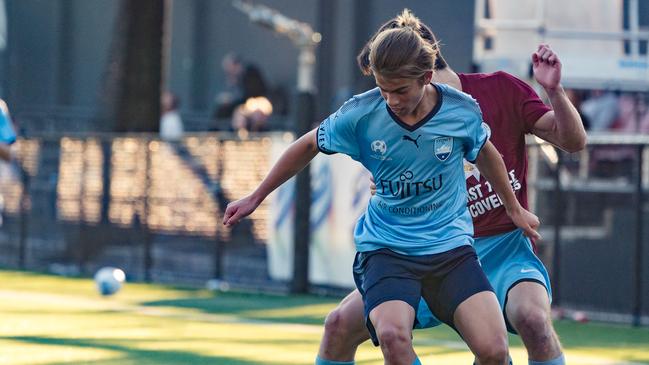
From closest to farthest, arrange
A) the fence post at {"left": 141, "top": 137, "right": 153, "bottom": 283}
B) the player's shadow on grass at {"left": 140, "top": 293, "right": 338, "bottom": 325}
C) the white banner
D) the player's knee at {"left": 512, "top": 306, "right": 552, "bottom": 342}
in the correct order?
the player's knee at {"left": 512, "top": 306, "right": 552, "bottom": 342}
the player's shadow on grass at {"left": 140, "top": 293, "right": 338, "bottom": 325}
the white banner
the fence post at {"left": 141, "top": 137, "right": 153, "bottom": 283}

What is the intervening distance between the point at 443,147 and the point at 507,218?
2.79 ft

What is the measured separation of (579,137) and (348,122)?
1110 millimetres

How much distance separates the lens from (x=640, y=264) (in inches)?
477

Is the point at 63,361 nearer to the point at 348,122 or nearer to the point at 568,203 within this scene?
the point at 348,122

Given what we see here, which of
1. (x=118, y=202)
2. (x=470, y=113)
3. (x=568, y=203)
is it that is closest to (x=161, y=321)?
(x=568, y=203)

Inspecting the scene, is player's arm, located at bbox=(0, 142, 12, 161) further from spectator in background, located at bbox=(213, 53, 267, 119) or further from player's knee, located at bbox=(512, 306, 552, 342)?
spectator in background, located at bbox=(213, 53, 267, 119)

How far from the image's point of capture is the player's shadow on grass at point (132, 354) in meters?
9.12

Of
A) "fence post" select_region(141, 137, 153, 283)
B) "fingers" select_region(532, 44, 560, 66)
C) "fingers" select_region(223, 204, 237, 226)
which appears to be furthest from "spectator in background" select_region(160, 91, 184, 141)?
"fingers" select_region(532, 44, 560, 66)

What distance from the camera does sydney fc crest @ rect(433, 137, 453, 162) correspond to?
6113mm

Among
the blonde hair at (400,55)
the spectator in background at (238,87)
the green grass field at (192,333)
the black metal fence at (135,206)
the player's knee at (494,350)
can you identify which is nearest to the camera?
the blonde hair at (400,55)

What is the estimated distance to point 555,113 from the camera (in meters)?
6.46

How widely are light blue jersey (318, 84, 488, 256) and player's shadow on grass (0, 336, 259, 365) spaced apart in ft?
10.5

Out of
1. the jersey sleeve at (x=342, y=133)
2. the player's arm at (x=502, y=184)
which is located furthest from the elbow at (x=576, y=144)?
the jersey sleeve at (x=342, y=133)

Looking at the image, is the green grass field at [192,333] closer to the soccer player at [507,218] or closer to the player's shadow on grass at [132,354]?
the player's shadow on grass at [132,354]
